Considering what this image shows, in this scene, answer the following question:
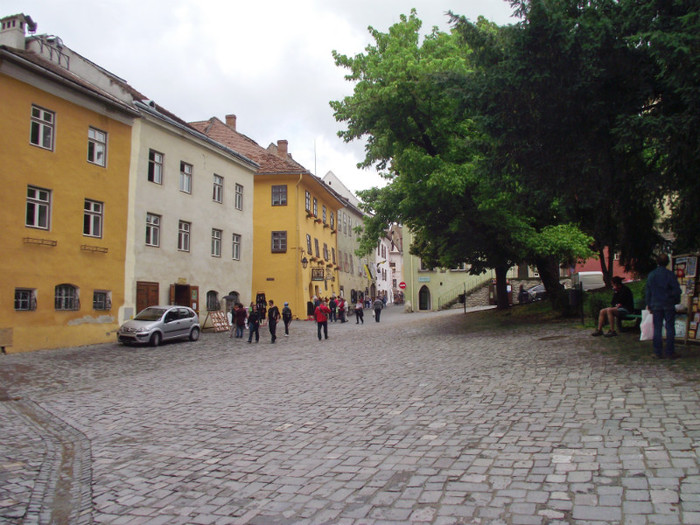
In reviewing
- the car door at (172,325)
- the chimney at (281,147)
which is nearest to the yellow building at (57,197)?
the car door at (172,325)

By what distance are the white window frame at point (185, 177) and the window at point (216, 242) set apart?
9.65 ft

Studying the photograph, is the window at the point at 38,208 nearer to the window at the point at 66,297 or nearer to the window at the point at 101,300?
the window at the point at 66,297

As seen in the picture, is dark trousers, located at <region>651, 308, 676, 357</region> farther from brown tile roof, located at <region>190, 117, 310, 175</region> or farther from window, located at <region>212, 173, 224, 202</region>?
brown tile roof, located at <region>190, 117, 310, 175</region>

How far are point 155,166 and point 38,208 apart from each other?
22.9 ft

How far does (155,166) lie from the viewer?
2600 cm

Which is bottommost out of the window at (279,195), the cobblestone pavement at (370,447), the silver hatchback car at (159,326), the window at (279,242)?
the cobblestone pavement at (370,447)

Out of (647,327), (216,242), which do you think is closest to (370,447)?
(647,327)

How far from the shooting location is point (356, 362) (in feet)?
45.2

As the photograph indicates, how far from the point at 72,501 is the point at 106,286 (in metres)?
19.1

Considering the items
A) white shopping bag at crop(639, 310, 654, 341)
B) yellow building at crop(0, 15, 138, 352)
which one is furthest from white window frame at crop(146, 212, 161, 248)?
white shopping bag at crop(639, 310, 654, 341)

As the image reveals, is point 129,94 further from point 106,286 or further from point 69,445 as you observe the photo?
point 69,445

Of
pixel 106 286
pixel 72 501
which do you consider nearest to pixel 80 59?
pixel 106 286

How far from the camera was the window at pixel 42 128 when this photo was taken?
1975 centimetres

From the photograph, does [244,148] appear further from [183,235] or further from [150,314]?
[150,314]
